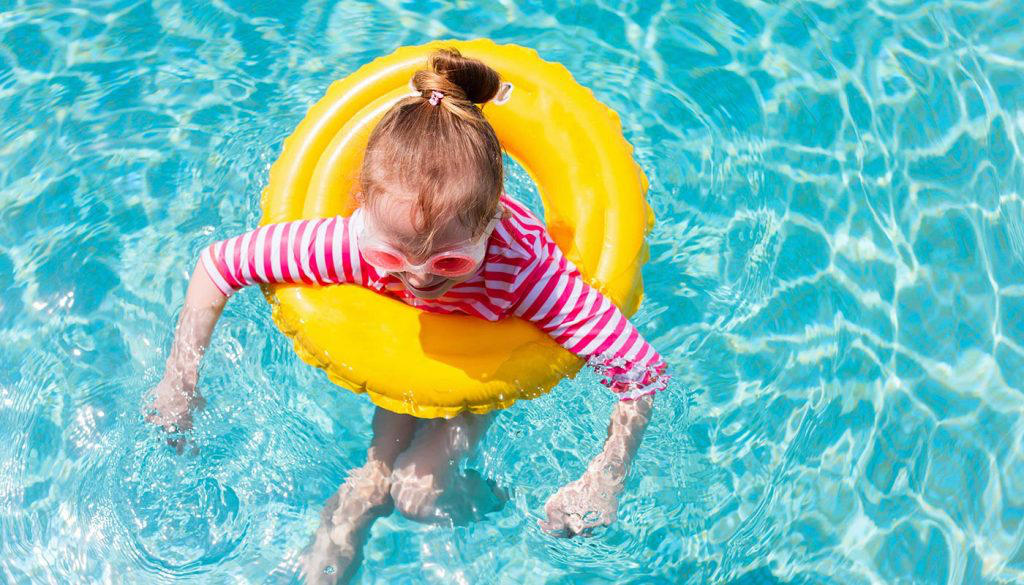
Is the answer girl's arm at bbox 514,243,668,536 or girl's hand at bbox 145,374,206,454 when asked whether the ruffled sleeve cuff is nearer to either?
girl's arm at bbox 514,243,668,536

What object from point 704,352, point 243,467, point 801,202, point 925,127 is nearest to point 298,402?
point 243,467

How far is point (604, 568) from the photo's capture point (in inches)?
132

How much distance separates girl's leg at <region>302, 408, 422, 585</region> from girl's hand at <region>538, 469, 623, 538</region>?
571 mm

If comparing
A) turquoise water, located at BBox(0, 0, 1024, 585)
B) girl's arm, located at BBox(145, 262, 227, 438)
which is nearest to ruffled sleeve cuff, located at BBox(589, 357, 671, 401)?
turquoise water, located at BBox(0, 0, 1024, 585)

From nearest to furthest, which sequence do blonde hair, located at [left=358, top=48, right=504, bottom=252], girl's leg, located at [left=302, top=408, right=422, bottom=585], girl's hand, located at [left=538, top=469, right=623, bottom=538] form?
blonde hair, located at [left=358, top=48, right=504, bottom=252]
girl's hand, located at [left=538, top=469, right=623, bottom=538]
girl's leg, located at [left=302, top=408, right=422, bottom=585]

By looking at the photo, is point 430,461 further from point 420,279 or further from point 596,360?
point 420,279

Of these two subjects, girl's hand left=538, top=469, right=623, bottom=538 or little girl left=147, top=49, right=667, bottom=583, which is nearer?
little girl left=147, top=49, right=667, bottom=583

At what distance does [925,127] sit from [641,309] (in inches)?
58.8

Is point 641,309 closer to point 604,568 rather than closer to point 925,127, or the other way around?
point 604,568

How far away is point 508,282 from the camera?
109 inches

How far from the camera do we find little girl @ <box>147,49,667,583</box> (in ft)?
7.92

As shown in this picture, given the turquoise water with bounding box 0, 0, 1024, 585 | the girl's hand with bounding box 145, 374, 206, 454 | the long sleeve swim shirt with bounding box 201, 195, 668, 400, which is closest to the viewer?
the long sleeve swim shirt with bounding box 201, 195, 668, 400

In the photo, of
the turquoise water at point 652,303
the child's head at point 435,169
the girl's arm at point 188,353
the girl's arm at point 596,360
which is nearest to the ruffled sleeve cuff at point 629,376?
the girl's arm at point 596,360

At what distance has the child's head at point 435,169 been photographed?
93.9 inches
